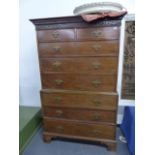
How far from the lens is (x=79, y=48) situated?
162cm

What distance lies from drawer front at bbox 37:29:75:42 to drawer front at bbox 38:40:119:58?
0.05m

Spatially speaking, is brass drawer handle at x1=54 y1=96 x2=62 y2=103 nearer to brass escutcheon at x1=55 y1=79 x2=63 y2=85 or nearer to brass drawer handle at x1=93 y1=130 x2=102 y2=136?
brass escutcheon at x1=55 y1=79 x2=63 y2=85

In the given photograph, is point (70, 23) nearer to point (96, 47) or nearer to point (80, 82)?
point (96, 47)

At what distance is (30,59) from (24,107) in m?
0.77

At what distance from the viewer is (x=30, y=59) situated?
93.3 inches

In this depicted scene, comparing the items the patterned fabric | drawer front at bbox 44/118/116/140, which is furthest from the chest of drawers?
the patterned fabric

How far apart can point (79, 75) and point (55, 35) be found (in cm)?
50

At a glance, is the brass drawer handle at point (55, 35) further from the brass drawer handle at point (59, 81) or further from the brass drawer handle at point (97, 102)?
the brass drawer handle at point (97, 102)

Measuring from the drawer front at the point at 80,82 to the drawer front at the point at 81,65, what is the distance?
0.19ft

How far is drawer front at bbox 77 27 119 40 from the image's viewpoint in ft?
4.96

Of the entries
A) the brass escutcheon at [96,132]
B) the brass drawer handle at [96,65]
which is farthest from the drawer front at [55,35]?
the brass escutcheon at [96,132]

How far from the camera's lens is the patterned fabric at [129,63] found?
6.54ft
